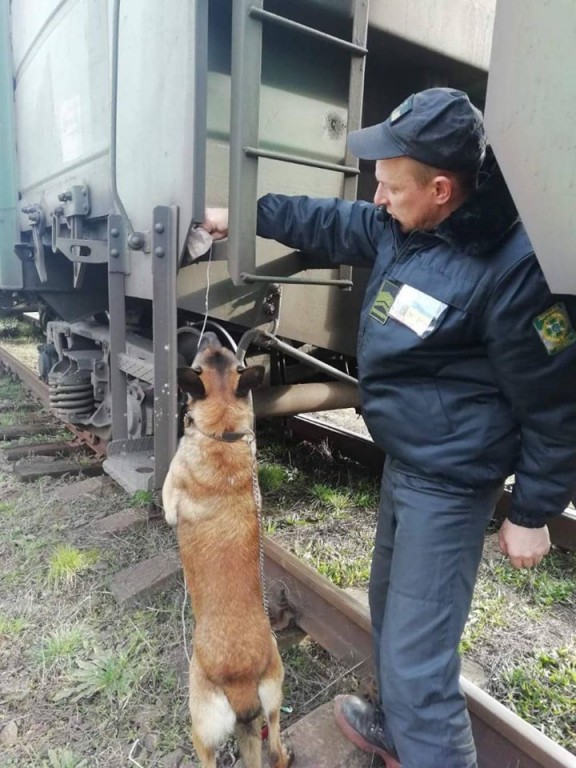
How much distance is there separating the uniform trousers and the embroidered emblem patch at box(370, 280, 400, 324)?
0.47m

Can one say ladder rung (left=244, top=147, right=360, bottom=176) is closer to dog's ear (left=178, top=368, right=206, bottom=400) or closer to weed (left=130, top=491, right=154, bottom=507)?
dog's ear (left=178, top=368, right=206, bottom=400)

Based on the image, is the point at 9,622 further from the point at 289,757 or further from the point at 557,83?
the point at 557,83

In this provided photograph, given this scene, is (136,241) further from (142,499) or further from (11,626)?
(11,626)

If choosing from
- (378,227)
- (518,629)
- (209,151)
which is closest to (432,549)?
(378,227)

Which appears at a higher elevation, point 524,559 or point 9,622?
point 524,559

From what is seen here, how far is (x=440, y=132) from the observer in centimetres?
158

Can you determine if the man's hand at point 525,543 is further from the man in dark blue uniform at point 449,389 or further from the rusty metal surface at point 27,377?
the rusty metal surface at point 27,377

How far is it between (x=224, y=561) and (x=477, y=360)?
3.24 ft

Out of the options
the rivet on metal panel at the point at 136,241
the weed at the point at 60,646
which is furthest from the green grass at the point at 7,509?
the rivet on metal panel at the point at 136,241

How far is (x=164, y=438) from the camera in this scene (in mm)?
2615

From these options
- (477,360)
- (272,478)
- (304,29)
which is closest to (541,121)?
(477,360)

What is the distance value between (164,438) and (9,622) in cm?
105

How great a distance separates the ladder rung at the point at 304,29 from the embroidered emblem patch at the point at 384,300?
118 cm

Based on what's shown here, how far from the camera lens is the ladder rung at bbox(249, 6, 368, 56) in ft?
7.14
